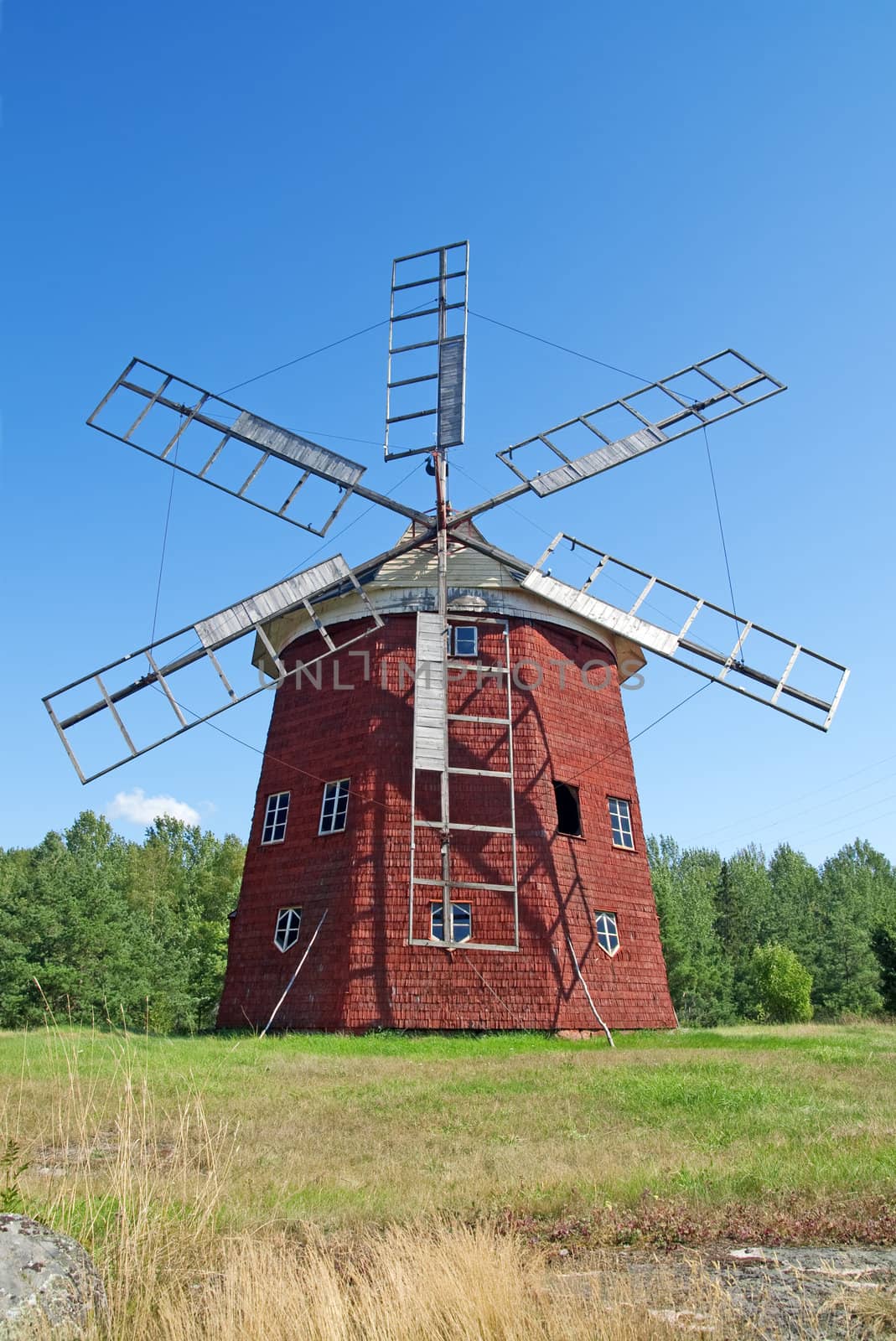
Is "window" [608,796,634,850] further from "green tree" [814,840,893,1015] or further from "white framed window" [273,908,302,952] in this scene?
"green tree" [814,840,893,1015]

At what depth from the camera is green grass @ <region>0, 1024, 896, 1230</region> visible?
21.0 feet

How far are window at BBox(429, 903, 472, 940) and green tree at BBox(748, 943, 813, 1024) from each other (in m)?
31.9

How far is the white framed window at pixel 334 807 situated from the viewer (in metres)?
18.6

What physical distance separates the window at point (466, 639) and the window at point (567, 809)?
3116mm

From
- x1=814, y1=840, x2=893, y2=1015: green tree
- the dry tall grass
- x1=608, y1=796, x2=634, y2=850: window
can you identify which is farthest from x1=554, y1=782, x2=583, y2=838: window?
x1=814, y1=840, x2=893, y2=1015: green tree

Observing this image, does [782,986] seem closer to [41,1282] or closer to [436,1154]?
[436,1154]

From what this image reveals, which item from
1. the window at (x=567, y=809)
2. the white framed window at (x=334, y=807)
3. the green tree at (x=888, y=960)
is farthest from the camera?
the green tree at (x=888, y=960)

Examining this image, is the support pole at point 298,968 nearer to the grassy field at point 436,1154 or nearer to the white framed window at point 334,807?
the white framed window at point 334,807

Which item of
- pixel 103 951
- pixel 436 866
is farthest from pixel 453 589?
pixel 103 951

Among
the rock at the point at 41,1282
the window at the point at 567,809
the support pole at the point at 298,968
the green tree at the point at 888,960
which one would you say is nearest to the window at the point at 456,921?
the support pole at the point at 298,968

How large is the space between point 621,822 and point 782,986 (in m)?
30.4

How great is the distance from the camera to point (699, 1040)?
688 inches

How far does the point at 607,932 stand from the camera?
1870 cm

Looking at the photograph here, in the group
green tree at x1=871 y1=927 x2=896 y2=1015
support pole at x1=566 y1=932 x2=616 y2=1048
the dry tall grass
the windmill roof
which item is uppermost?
the windmill roof
